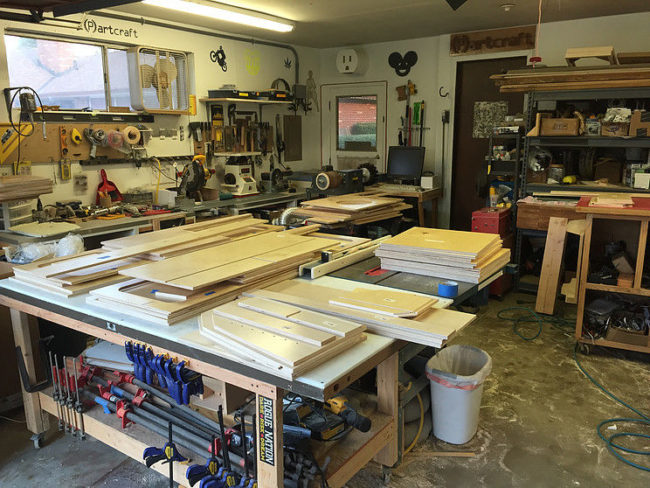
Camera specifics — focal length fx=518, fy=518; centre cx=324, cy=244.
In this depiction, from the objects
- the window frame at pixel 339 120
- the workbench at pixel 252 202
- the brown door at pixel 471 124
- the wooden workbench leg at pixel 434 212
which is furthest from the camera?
the window frame at pixel 339 120

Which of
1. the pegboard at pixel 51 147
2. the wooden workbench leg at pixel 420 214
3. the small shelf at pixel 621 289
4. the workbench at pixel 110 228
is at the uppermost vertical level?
the pegboard at pixel 51 147

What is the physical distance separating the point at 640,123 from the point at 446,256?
292 cm

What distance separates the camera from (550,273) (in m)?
4.33

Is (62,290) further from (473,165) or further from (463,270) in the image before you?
(473,165)

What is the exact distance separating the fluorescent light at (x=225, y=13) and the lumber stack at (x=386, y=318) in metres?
2.74

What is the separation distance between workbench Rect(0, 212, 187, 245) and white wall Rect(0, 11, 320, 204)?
0.63 m

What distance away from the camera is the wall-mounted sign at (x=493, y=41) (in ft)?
18.6

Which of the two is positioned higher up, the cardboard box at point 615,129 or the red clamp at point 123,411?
the cardboard box at point 615,129

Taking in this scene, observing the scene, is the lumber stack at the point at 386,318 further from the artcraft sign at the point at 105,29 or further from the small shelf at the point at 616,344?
the artcraft sign at the point at 105,29

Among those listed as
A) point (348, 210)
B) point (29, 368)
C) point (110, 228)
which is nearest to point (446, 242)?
point (348, 210)

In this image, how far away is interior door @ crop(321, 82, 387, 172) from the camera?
6.85 meters

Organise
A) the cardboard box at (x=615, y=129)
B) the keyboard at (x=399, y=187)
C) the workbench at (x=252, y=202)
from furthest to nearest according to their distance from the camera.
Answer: the keyboard at (x=399, y=187)
the workbench at (x=252, y=202)
the cardboard box at (x=615, y=129)

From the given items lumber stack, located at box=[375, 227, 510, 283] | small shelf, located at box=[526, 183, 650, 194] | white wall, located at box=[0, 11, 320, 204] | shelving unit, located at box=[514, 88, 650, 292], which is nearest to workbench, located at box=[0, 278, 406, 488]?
lumber stack, located at box=[375, 227, 510, 283]

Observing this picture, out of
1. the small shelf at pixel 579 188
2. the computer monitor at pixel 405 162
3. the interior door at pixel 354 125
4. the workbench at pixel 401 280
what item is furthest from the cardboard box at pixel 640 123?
the interior door at pixel 354 125
